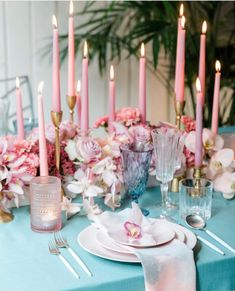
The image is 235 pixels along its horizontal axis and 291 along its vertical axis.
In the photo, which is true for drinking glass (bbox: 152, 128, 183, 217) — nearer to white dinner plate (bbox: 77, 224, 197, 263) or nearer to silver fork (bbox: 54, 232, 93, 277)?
white dinner plate (bbox: 77, 224, 197, 263)

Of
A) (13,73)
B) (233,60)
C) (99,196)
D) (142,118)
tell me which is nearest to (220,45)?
(233,60)

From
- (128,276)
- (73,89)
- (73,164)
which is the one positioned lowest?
(128,276)

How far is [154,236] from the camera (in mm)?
1267

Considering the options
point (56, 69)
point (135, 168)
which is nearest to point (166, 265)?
point (135, 168)

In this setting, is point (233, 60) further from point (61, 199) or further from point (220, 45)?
point (61, 199)

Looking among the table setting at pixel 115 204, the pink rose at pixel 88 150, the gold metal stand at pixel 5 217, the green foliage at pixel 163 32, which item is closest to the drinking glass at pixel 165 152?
the table setting at pixel 115 204

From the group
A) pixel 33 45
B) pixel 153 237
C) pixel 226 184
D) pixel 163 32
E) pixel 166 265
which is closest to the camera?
pixel 166 265

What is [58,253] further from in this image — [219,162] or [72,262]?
[219,162]

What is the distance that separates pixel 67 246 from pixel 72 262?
0.08 meters

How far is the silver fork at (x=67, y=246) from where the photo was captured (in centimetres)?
116

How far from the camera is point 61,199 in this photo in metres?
1.46

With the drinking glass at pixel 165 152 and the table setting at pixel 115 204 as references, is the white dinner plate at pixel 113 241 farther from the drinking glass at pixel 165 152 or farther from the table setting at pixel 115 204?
the drinking glass at pixel 165 152

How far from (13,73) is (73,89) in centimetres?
176

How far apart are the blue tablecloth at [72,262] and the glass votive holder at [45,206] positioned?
0.08ft
